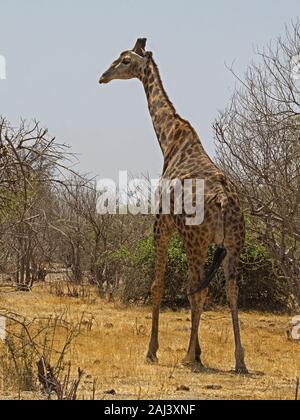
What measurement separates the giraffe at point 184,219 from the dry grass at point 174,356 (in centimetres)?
55

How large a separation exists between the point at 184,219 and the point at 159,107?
2.65 m

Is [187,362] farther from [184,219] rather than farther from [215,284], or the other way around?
[215,284]

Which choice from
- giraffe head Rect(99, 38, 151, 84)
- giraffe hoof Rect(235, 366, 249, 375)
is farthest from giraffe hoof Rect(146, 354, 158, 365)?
giraffe head Rect(99, 38, 151, 84)

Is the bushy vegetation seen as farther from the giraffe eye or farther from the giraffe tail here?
the giraffe tail

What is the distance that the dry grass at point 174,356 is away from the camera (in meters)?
8.64

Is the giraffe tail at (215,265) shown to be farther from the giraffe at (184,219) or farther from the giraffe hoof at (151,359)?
the giraffe hoof at (151,359)

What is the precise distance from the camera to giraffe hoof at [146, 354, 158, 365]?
441 inches

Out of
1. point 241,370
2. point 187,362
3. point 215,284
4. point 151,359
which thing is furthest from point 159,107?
point 215,284

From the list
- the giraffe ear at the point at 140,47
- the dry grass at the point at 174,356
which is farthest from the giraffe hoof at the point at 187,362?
the giraffe ear at the point at 140,47

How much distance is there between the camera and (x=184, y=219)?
11.1 m

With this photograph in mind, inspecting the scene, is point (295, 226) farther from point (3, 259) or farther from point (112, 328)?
point (3, 259)

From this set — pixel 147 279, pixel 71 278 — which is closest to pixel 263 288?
pixel 147 279

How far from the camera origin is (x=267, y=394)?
8453mm

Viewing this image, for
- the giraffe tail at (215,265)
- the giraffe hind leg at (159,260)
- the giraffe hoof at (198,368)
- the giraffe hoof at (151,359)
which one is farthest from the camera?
the giraffe hind leg at (159,260)
